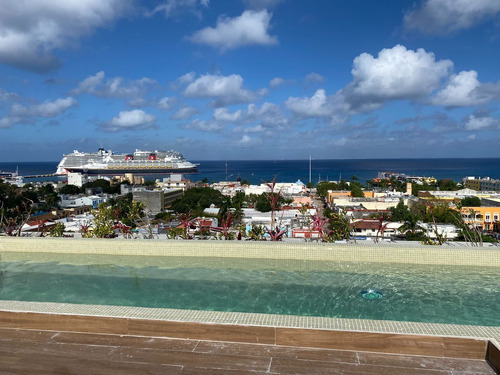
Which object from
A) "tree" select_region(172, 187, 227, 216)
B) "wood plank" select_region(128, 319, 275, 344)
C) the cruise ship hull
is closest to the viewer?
"wood plank" select_region(128, 319, 275, 344)

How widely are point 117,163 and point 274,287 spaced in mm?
65812

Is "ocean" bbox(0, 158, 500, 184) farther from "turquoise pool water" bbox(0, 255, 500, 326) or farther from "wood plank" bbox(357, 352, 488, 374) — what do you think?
"wood plank" bbox(357, 352, 488, 374)

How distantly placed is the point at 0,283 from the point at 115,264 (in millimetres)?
1177

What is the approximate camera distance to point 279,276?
13.5ft

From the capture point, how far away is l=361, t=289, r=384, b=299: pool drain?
3.43 metres

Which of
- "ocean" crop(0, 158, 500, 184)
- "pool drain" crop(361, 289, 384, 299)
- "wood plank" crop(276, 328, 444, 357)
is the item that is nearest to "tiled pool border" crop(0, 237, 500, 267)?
"pool drain" crop(361, 289, 384, 299)

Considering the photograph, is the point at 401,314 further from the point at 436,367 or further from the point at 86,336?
the point at 86,336

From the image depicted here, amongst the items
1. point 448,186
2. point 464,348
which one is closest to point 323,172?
point 448,186

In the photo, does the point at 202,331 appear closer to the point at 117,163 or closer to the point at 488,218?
the point at 488,218

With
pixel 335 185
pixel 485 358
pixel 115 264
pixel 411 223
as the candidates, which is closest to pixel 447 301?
pixel 485 358

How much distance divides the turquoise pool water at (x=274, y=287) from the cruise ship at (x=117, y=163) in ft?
208

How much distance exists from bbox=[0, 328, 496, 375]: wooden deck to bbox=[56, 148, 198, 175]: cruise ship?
6604cm

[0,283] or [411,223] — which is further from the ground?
[0,283]

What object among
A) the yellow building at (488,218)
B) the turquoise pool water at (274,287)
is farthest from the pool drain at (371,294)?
the yellow building at (488,218)
